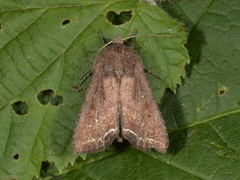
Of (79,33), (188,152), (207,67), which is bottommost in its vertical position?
(188,152)

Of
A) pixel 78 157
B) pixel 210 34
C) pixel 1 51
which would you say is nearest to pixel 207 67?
pixel 210 34

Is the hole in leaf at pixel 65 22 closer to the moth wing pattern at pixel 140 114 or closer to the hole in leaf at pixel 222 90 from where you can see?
the moth wing pattern at pixel 140 114

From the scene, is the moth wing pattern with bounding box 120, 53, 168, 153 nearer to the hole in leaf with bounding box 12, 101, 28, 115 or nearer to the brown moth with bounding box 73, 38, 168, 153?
the brown moth with bounding box 73, 38, 168, 153

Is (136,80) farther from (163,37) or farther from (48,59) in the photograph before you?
(48,59)

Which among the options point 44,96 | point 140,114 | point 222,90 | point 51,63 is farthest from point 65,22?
point 222,90

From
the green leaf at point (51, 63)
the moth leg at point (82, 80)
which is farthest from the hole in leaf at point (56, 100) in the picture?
the moth leg at point (82, 80)

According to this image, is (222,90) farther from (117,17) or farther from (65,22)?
(65,22)
